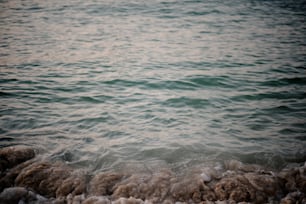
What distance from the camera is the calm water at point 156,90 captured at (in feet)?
15.7

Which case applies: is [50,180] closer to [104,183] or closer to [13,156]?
[104,183]

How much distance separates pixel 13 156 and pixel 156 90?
13.4 ft

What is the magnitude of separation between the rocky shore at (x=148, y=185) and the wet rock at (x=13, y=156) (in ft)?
0.05

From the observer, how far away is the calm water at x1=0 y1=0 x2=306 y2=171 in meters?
4.79

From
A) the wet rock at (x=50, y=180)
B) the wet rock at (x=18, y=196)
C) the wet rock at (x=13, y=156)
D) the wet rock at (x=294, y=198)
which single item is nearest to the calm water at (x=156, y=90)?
the wet rock at (x=13, y=156)

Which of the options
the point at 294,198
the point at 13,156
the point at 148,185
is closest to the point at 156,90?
the point at 148,185

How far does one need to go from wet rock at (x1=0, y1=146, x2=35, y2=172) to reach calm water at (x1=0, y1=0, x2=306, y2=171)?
23 cm

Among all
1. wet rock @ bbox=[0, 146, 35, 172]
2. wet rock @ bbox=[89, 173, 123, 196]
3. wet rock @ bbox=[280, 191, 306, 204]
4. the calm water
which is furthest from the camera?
the calm water

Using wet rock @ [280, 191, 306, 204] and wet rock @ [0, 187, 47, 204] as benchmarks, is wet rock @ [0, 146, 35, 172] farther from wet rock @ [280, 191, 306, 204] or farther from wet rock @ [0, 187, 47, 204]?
wet rock @ [280, 191, 306, 204]

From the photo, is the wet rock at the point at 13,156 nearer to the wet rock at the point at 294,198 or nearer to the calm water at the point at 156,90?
the calm water at the point at 156,90

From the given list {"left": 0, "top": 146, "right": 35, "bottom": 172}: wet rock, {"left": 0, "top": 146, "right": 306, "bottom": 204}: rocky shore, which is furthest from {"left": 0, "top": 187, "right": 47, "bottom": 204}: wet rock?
{"left": 0, "top": 146, "right": 35, "bottom": 172}: wet rock

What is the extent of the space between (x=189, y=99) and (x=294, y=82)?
330cm

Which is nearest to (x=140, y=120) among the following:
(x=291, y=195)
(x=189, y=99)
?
(x=189, y=99)

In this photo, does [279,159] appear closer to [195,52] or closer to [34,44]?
[195,52]
